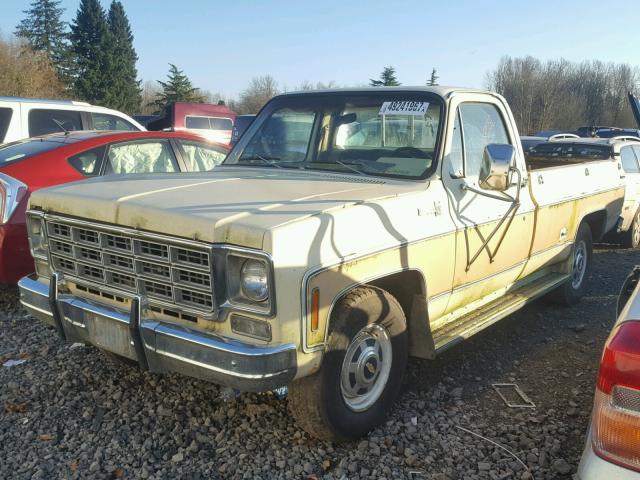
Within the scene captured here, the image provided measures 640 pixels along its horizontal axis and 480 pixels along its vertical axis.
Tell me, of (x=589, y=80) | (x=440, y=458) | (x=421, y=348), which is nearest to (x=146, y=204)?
(x=421, y=348)

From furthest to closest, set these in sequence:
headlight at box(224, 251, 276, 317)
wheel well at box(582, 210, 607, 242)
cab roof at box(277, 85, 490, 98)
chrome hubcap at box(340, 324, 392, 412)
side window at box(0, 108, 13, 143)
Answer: side window at box(0, 108, 13, 143), wheel well at box(582, 210, 607, 242), cab roof at box(277, 85, 490, 98), chrome hubcap at box(340, 324, 392, 412), headlight at box(224, 251, 276, 317)

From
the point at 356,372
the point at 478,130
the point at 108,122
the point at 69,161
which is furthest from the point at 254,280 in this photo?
the point at 108,122

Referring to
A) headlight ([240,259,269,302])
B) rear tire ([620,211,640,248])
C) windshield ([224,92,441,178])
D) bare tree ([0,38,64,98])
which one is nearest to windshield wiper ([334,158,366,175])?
windshield ([224,92,441,178])

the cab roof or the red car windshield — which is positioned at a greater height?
the cab roof

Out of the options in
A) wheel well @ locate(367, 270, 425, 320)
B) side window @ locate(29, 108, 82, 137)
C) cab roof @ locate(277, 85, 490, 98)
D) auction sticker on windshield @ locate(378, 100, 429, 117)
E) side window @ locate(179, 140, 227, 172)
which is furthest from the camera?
side window @ locate(29, 108, 82, 137)

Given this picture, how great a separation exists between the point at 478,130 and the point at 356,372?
2.15 m

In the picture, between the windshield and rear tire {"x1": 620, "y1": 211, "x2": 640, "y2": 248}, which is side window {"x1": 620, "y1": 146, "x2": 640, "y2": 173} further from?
the windshield

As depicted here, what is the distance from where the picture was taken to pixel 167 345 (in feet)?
9.27

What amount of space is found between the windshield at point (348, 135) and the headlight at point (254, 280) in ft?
4.77

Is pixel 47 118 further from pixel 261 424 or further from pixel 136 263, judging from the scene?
pixel 261 424

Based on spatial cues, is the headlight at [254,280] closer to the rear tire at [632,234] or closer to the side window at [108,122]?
the side window at [108,122]

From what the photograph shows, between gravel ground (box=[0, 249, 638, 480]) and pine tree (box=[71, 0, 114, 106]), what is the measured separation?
47.3 m

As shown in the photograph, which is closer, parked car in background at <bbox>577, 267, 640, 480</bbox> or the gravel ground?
parked car in background at <bbox>577, 267, 640, 480</bbox>

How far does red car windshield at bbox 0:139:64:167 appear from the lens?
5.43m
